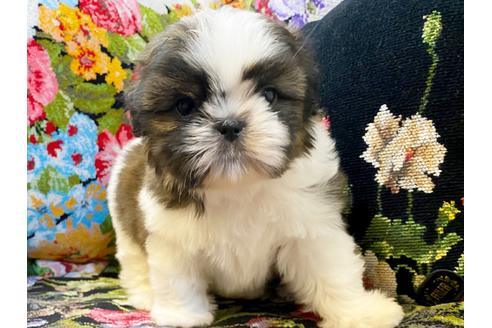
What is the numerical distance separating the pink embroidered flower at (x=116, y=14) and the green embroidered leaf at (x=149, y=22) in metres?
0.02

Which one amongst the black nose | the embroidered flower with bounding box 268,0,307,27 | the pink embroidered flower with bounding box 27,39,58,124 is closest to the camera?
the black nose

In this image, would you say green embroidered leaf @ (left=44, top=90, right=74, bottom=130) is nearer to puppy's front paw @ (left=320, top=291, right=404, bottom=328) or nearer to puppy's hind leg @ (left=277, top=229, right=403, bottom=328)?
puppy's hind leg @ (left=277, top=229, right=403, bottom=328)

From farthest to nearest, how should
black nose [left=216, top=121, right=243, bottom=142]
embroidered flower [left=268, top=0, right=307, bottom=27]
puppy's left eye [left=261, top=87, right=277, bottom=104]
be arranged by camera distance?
embroidered flower [left=268, top=0, right=307, bottom=27]
puppy's left eye [left=261, top=87, right=277, bottom=104]
black nose [left=216, top=121, right=243, bottom=142]

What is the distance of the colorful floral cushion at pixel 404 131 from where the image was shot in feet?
5.20

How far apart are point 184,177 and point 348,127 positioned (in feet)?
2.33

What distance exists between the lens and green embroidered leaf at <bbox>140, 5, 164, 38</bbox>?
251 cm

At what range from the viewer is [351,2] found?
200 centimetres

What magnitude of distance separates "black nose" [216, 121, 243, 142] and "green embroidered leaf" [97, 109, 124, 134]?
1209 mm

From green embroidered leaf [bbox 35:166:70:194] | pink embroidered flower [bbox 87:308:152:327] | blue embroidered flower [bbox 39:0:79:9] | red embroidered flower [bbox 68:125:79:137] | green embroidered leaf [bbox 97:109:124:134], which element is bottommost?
pink embroidered flower [bbox 87:308:152:327]

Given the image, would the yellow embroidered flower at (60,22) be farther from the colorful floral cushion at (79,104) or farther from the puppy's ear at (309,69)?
the puppy's ear at (309,69)

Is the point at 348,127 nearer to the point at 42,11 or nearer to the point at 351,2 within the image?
the point at 351,2

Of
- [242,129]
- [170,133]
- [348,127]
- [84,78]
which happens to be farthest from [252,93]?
[84,78]

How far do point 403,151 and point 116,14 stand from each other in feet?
4.88

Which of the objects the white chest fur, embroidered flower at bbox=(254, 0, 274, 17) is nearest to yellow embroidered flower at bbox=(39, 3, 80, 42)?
embroidered flower at bbox=(254, 0, 274, 17)
